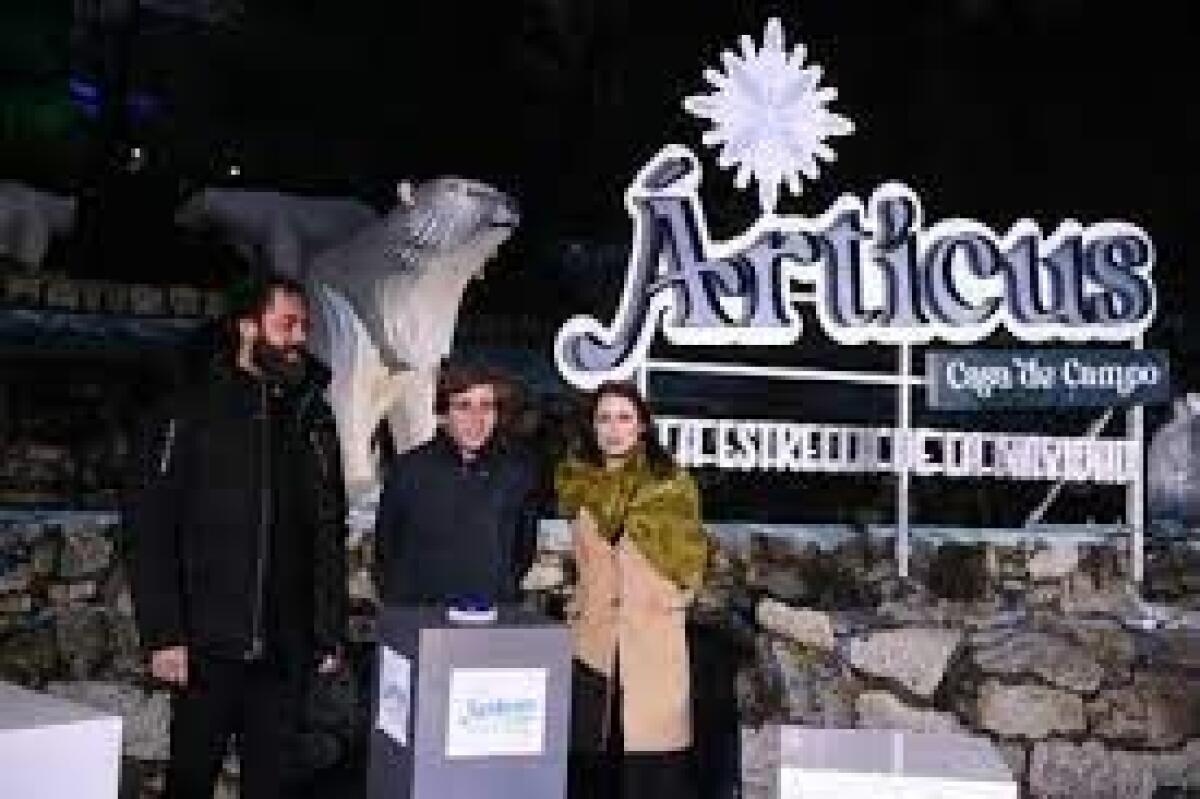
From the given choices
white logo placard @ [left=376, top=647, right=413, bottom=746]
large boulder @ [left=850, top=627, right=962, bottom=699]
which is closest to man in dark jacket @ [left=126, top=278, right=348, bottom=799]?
white logo placard @ [left=376, top=647, right=413, bottom=746]

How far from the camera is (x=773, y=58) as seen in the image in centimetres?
505

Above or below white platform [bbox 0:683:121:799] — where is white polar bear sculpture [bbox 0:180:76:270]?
above

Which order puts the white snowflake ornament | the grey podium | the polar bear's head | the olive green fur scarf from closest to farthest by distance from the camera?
the grey podium
the olive green fur scarf
the polar bear's head
the white snowflake ornament

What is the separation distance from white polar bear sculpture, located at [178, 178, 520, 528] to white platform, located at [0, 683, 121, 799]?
336 cm

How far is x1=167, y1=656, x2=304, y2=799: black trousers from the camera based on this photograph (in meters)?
3.12

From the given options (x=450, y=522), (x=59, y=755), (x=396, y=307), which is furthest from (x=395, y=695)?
(x=396, y=307)

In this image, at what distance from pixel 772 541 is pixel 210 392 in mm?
2631

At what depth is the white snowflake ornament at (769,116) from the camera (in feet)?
16.5

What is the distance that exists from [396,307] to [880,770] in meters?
2.97

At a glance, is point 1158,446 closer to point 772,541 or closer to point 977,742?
point 772,541

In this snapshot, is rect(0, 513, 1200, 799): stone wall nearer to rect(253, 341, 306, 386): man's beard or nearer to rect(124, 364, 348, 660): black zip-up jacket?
rect(124, 364, 348, 660): black zip-up jacket

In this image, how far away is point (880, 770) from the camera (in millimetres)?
2154

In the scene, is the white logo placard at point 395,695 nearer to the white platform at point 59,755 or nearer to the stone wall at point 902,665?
the white platform at point 59,755

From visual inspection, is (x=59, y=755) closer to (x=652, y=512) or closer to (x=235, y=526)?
(x=235, y=526)
